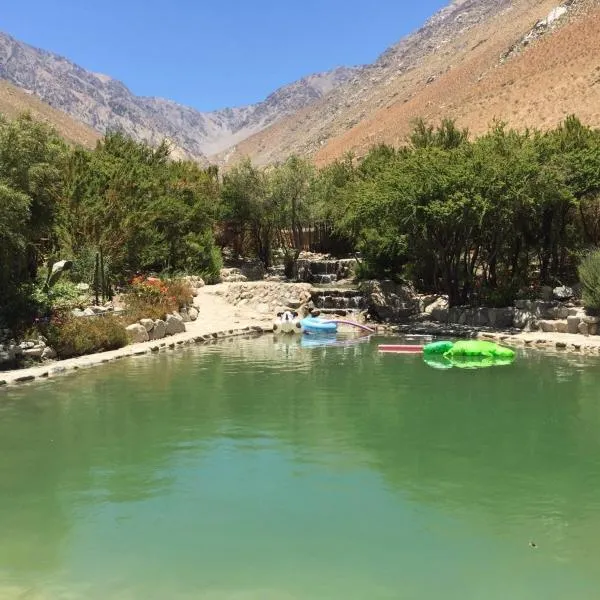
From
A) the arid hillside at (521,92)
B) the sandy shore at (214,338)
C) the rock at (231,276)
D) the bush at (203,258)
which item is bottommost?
the sandy shore at (214,338)

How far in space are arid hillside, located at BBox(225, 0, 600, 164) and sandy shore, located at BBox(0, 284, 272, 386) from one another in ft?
140

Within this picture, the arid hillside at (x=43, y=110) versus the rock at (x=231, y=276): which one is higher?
the arid hillside at (x=43, y=110)

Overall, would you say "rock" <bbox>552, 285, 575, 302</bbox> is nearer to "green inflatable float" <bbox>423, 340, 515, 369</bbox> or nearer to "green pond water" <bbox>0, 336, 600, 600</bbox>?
"green inflatable float" <bbox>423, 340, 515, 369</bbox>

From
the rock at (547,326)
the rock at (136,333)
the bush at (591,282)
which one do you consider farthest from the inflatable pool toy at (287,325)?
the bush at (591,282)

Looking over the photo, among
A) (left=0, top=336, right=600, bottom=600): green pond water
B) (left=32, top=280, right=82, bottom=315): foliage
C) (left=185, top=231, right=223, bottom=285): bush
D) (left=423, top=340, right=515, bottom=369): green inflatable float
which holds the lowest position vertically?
(left=0, top=336, right=600, bottom=600): green pond water

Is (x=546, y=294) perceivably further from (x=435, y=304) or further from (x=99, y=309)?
(x=99, y=309)

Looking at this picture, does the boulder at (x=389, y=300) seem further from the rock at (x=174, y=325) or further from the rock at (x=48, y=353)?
the rock at (x=48, y=353)

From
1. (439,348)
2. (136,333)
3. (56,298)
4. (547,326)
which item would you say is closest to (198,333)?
(136,333)

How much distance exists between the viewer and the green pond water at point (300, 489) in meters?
5.57

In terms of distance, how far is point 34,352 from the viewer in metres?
14.5

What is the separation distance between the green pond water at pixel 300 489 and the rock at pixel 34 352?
141 centimetres

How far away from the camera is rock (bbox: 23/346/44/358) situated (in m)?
14.4

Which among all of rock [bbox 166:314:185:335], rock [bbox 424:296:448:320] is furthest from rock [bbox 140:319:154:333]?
rock [bbox 424:296:448:320]

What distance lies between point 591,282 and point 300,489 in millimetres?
13520
